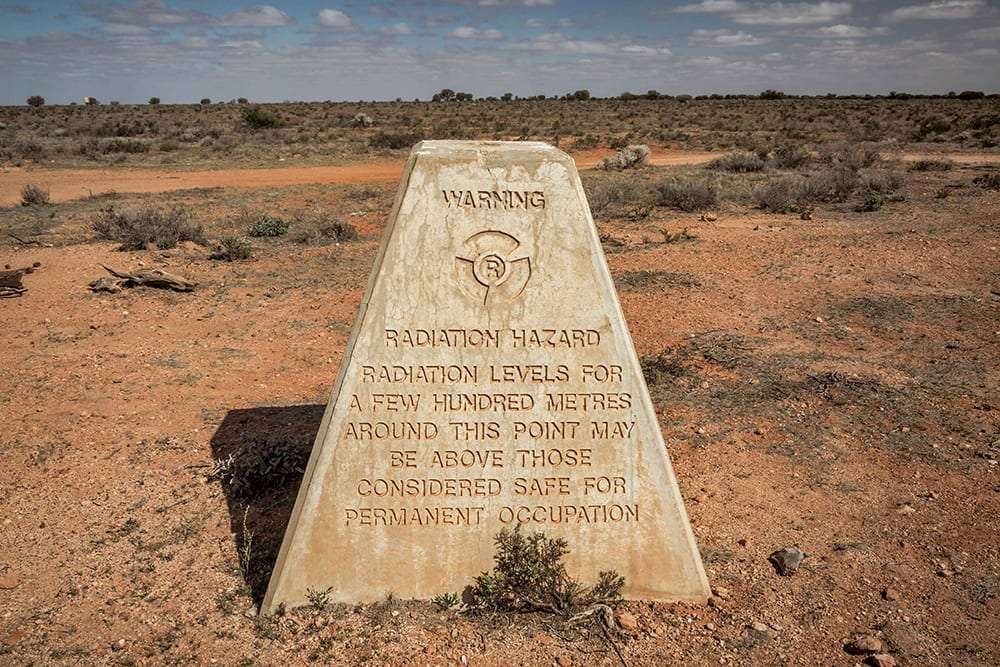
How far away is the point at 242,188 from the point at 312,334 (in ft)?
36.8

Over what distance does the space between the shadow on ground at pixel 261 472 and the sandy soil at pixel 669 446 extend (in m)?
0.02

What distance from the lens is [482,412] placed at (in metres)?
3.08

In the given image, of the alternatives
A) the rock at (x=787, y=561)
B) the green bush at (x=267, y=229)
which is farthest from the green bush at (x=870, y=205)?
the rock at (x=787, y=561)

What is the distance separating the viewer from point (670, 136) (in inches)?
1276

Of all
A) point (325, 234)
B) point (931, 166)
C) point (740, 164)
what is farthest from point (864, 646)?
point (931, 166)

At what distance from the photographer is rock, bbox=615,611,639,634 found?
3068mm

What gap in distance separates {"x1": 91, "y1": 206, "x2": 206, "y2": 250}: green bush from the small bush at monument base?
8340 millimetres

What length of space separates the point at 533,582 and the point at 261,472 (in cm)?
192

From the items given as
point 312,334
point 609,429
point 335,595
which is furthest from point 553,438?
point 312,334

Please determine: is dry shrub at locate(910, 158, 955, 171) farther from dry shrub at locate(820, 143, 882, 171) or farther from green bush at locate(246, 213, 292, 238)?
green bush at locate(246, 213, 292, 238)

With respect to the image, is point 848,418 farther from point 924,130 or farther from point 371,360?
point 924,130

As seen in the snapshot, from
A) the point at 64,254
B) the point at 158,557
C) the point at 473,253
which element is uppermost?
the point at 473,253

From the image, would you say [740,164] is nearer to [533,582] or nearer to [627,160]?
→ [627,160]

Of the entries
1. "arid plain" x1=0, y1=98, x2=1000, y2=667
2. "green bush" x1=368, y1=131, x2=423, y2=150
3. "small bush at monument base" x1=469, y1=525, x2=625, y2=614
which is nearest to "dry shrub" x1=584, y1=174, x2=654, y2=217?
"arid plain" x1=0, y1=98, x2=1000, y2=667
